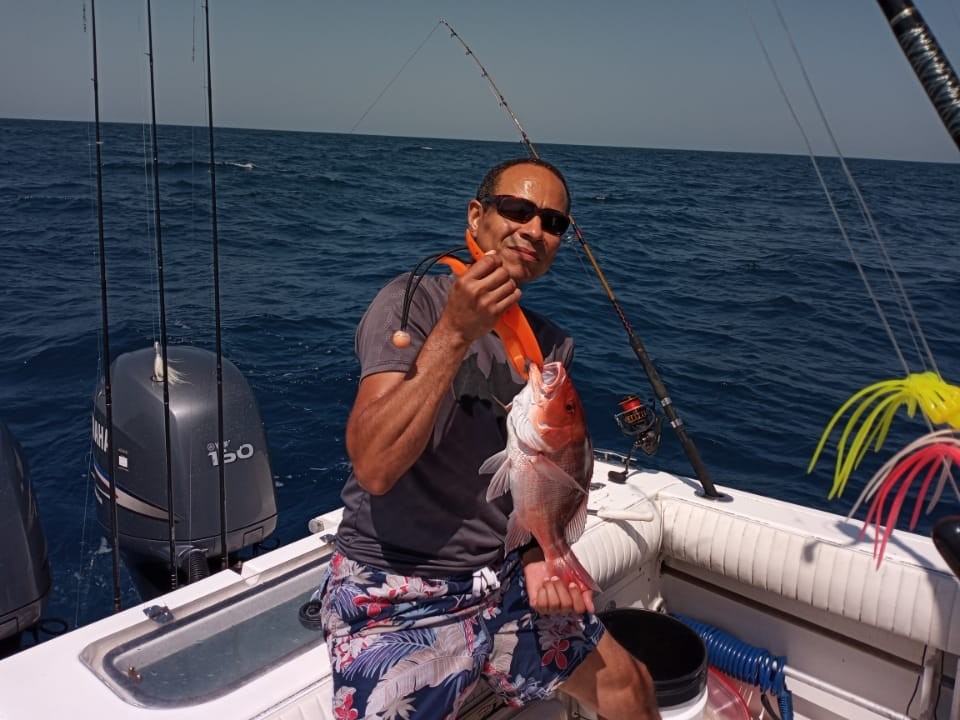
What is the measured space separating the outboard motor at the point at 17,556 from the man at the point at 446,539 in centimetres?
161

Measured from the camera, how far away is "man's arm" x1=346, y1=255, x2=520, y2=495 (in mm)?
1550

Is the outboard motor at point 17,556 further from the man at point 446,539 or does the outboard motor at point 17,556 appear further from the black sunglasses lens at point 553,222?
the black sunglasses lens at point 553,222

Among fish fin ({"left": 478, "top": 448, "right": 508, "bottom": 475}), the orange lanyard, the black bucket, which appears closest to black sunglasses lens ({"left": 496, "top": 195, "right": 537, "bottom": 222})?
the orange lanyard

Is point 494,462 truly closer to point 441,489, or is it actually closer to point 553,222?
point 441,489

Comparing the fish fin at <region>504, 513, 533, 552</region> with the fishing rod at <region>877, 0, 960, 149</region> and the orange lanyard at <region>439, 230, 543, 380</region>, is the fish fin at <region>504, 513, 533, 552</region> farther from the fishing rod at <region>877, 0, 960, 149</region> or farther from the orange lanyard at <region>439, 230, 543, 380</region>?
the fishing rod at <region>877, 0, 960, 149</region>

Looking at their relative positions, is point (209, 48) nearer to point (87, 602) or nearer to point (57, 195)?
point (87, 602)

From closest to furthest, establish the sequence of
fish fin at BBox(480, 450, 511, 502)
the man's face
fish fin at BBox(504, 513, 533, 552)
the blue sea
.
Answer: fish fin at BBox(480, 450, 511, 502) < fish fin at BBox(504, 513, 533, 552) < the man's face < the blue sea

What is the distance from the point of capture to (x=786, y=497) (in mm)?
6418

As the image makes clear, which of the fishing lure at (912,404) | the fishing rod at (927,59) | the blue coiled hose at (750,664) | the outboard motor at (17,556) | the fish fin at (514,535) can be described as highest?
the fishing rod at (927,59)

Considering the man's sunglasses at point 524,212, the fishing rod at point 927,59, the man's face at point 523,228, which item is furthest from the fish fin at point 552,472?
the fishing rod at point 927,59

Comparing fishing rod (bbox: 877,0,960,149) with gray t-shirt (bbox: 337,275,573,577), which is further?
gray t-shirt (bbox: 337,275,573,577)

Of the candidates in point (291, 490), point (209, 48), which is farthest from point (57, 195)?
point (209, 48)

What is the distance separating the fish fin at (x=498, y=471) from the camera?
5.90 feet

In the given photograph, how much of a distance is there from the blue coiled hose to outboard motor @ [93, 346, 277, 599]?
7.47ft
